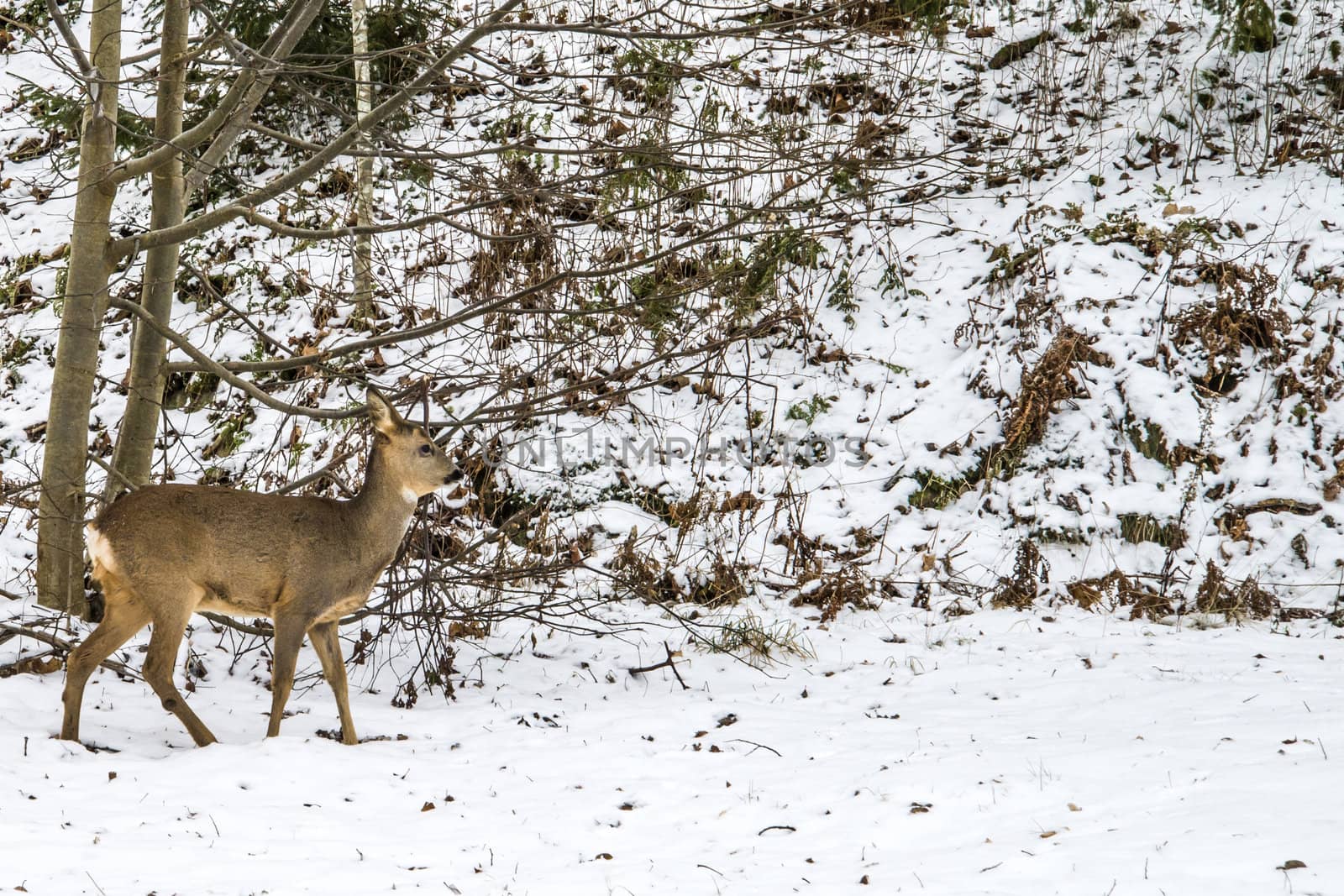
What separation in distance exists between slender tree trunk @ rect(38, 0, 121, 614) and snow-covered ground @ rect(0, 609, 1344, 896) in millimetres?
965

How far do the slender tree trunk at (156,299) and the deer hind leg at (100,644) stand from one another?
1524 millimetres

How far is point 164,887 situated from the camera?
3.72 meters

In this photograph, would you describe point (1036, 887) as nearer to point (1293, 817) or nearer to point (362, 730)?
point (1293, 817)

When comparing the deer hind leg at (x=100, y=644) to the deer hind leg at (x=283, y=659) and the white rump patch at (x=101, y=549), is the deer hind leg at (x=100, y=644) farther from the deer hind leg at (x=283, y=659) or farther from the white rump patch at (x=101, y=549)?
the deer hind leg at (x=283, y=659)

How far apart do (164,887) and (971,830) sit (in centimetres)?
279

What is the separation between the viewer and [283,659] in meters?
5.38

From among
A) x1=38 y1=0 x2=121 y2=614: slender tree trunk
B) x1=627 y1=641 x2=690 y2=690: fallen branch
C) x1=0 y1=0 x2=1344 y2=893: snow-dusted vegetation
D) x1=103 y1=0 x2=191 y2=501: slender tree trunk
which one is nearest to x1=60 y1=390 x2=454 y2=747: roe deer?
x1=0 y1=0 x2=1344 y2=893: snow-dusted vegetation

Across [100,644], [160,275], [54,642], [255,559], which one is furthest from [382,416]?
[160,275]

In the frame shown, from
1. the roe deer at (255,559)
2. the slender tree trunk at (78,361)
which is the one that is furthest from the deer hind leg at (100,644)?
the slender tree trunk at (78,361)

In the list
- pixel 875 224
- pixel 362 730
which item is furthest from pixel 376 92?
pixel 362 730

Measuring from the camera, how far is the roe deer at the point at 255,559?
518 centimetres

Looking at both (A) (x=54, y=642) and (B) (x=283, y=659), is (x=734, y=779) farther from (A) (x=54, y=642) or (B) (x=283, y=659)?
(A) (x=54, y=642)

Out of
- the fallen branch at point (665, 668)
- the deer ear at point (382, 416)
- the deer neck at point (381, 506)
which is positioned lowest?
the fallen branch at point (665, 668)

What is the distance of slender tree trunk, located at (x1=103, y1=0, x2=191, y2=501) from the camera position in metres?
6.73
